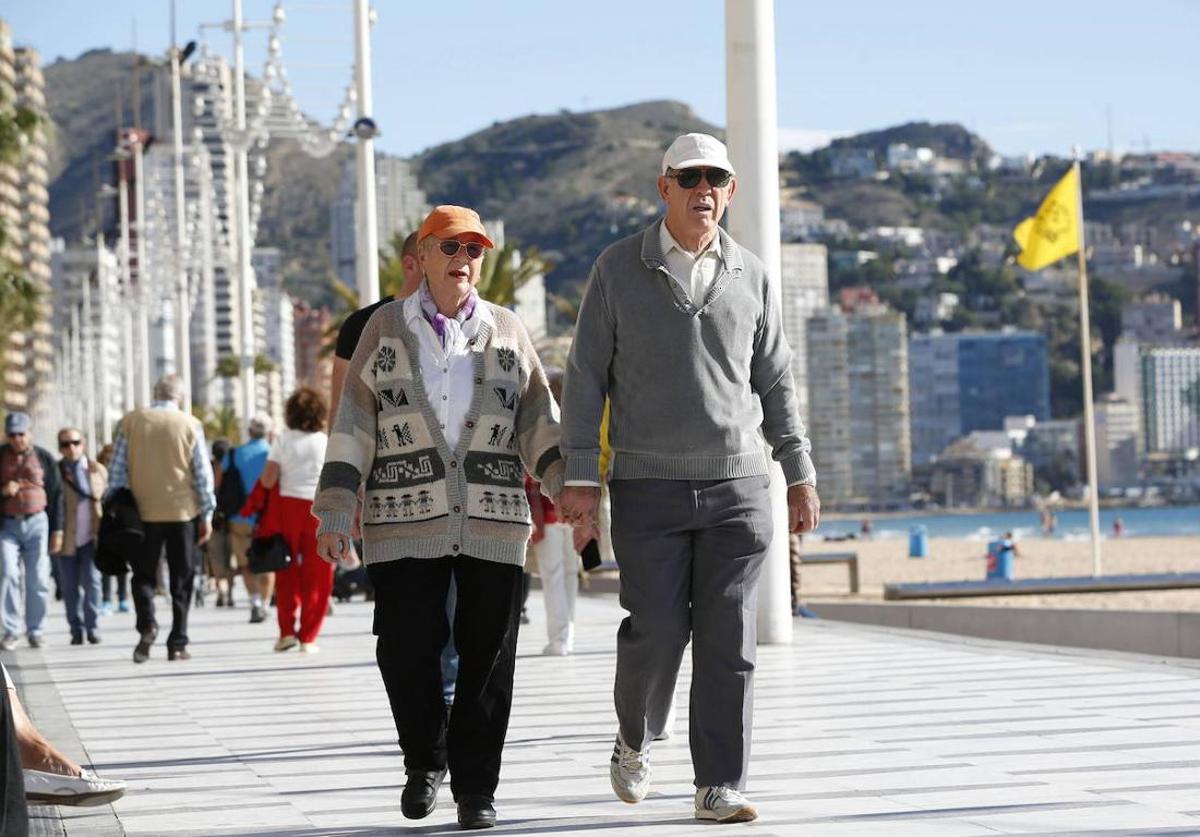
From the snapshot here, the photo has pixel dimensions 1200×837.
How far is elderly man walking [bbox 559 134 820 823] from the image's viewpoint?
6.97 m

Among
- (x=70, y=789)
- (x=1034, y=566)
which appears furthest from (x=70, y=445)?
(x=1034, y=566)

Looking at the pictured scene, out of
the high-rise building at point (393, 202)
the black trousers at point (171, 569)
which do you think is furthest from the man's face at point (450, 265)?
the high-rise building at point (393, 202)

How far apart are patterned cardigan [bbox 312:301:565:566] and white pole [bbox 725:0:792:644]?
6643 millimetres

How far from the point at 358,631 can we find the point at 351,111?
979 centimetres

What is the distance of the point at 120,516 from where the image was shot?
48.5ft

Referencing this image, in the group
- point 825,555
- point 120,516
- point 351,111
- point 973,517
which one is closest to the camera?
point 120,516

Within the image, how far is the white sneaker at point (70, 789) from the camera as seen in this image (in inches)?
275

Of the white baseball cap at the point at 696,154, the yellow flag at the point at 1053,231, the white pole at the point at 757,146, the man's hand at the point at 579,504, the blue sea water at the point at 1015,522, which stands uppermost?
the yellow flag at the point at 1053,231

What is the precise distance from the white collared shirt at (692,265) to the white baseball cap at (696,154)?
0.23m

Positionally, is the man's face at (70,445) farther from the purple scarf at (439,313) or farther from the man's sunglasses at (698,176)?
the man's sunglasses at (698,176)

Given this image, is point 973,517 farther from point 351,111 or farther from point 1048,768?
point 1048,768

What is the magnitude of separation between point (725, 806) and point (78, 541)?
1282 centimetres

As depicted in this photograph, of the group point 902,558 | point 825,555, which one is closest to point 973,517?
point 902,558

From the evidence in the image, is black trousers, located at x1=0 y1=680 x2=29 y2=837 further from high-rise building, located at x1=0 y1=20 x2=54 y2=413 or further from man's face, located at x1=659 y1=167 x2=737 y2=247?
high-rise building, located at x1=0 y1=20 x2=54 y2=413
